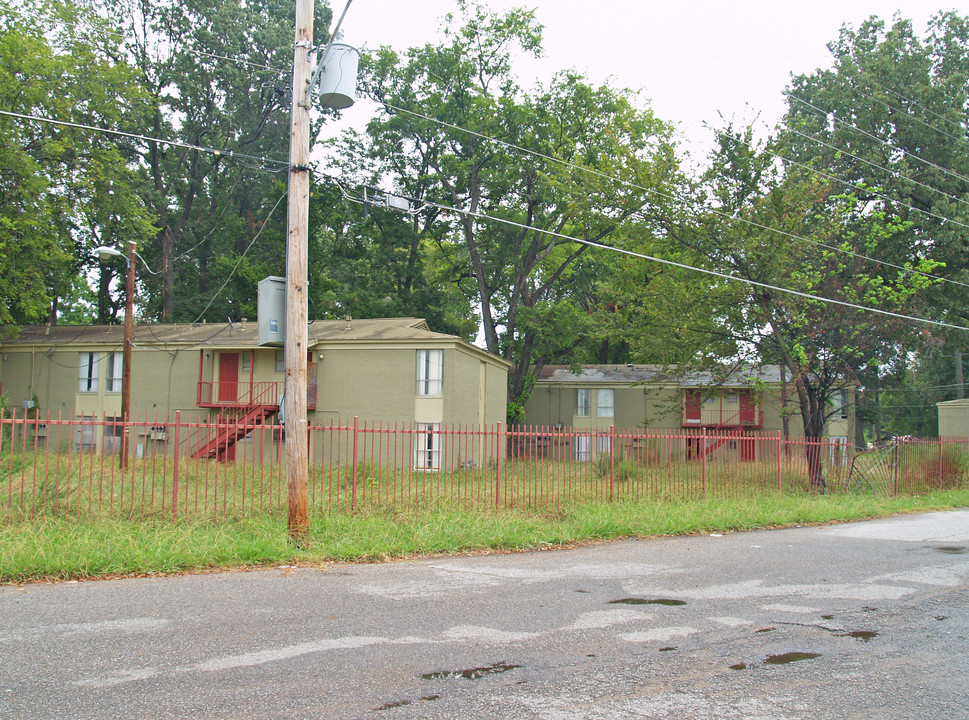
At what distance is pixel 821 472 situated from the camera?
19172 mm

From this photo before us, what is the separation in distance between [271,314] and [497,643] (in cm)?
593

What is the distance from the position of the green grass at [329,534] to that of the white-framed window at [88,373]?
23530mm

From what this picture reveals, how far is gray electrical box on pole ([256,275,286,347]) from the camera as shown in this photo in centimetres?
1018

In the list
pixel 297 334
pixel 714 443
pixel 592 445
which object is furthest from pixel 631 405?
pixel 297 334

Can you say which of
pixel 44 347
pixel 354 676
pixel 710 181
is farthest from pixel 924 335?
pixel 44 347

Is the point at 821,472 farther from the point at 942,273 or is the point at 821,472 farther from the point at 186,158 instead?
the point at 186,158

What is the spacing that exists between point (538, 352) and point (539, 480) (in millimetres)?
25851

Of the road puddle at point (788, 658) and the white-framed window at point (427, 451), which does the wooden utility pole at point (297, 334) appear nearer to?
the white-framed window at point (427, 451)

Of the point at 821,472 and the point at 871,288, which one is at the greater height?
the point at 871,288

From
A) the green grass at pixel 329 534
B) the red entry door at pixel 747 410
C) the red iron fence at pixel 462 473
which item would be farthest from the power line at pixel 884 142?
the green grass at pixel 329 534

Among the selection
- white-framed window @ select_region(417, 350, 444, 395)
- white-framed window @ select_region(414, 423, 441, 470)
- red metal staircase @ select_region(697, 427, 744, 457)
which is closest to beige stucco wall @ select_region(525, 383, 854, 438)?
white-framed window @ select_region(417, 350, 444, 395)

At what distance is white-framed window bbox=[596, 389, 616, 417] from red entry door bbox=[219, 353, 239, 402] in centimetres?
1924

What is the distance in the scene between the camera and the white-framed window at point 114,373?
1214 inches

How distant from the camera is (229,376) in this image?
29609mm
